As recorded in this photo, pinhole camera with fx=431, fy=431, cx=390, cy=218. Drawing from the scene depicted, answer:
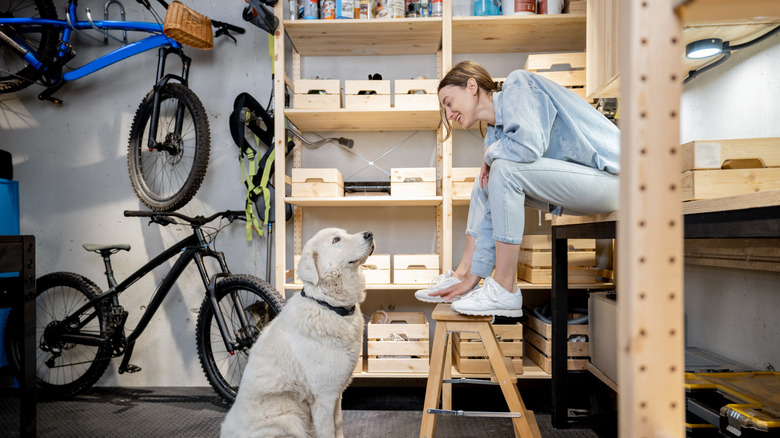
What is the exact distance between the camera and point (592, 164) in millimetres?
1493

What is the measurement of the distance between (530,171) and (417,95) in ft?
3.77

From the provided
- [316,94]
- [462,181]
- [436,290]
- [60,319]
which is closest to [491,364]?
[436,290]

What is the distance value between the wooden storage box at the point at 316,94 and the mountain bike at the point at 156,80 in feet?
1.91

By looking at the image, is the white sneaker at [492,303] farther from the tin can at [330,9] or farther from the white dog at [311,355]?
the tin can at [330,9]

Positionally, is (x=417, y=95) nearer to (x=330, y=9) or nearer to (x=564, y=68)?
(x=330, y=9)

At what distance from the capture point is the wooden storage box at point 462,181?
2.37 m

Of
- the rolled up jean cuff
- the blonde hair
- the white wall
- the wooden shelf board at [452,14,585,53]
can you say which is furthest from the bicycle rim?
the white wall

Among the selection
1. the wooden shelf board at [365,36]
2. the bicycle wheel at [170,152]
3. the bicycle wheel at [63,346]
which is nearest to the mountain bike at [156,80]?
the bicycle wheel at [170,152]

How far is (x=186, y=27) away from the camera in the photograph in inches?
95.3

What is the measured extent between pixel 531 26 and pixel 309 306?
198cm

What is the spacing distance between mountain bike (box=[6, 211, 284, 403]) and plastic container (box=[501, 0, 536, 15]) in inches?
77.3

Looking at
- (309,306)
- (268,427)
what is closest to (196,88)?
(309,306)

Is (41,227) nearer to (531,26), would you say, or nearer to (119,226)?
(119,226)

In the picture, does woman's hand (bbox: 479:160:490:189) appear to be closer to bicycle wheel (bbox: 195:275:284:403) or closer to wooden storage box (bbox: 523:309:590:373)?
wooden storage box (bbox: 523:309:590:373)
